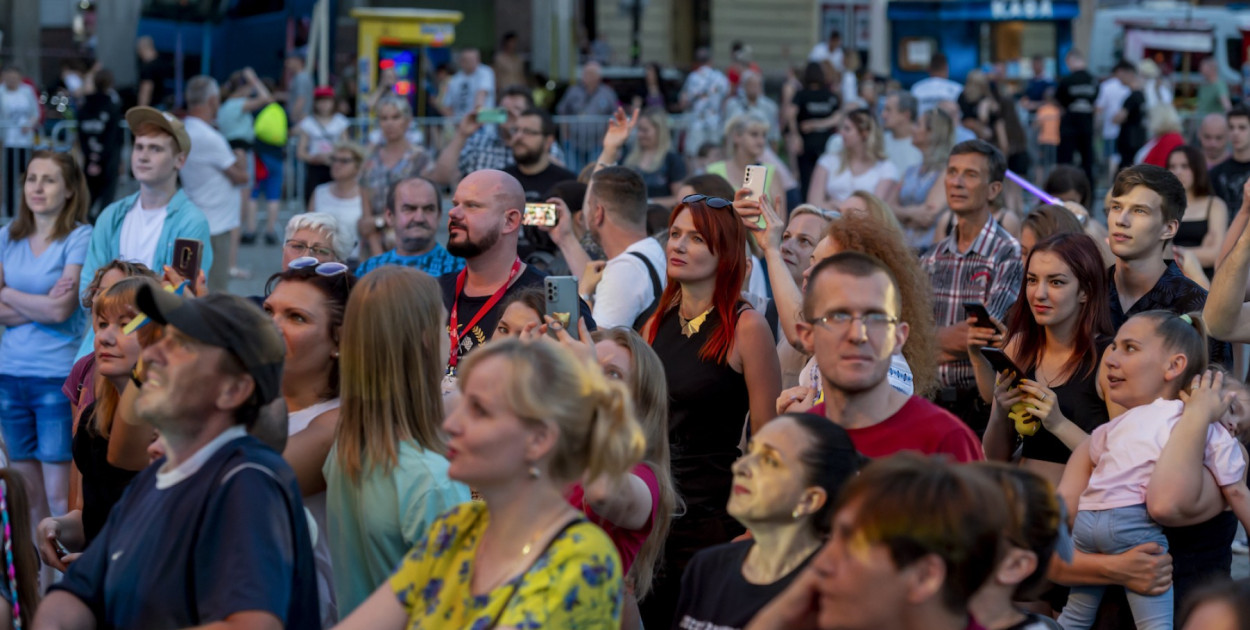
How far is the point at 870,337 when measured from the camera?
3609mm

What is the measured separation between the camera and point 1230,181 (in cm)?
1018

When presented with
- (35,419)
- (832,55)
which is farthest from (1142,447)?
(832,55)

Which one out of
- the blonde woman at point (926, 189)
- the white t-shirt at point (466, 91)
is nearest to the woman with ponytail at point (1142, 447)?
the blonde woman at point (926, 189)

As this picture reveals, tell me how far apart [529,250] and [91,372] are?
3.28m

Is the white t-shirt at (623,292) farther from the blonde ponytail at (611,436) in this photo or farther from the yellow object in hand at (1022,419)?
the blonde ponytail at (611,436)

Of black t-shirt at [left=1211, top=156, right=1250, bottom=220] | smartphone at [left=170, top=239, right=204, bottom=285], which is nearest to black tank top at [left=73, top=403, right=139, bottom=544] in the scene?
smartphone at [left=170, top=239, right=204, bottom=285]

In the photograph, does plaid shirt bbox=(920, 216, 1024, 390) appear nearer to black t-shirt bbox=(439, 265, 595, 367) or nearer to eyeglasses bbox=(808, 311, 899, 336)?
black t-shirt bbox=(439, 265, 595, 367)

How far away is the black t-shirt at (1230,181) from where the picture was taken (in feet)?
33.2

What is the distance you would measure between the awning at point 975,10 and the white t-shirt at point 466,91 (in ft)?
37.2

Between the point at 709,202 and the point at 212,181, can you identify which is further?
the point at 212,181

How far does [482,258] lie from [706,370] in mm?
1306

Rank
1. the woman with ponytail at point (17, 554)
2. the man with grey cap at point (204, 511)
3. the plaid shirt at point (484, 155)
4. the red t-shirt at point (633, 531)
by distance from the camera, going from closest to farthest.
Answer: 1. the man with grey cap at point (204, 511)
2. the woman with ponytail at point (17, 554)
3. the red t-shirt at point (633, 531)
4. the plaid shirt at point (484, 155)

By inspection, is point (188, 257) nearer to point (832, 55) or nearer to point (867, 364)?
point (867, 364)

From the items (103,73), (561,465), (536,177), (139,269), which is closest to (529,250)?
(536,177)
